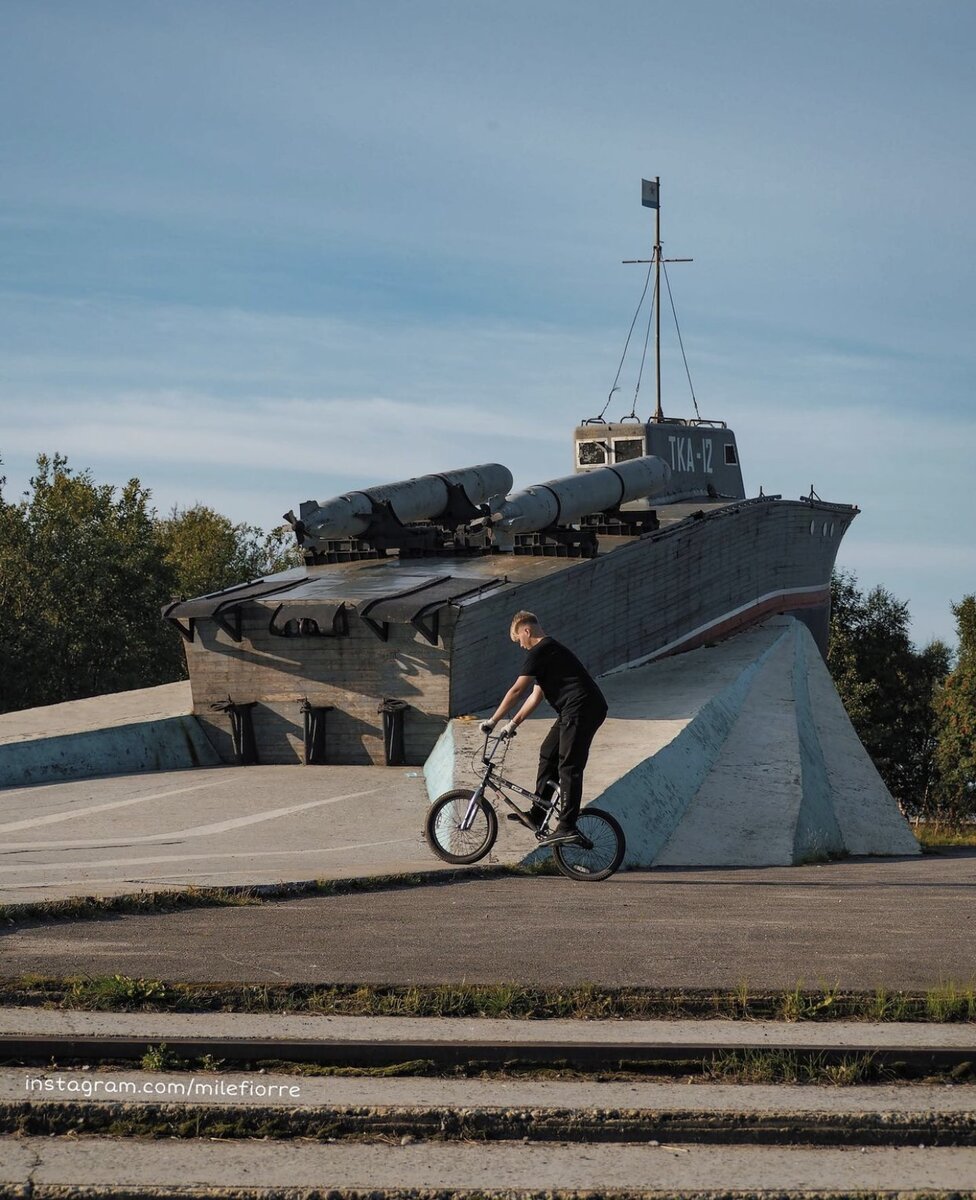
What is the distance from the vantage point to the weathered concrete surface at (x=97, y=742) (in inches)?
661

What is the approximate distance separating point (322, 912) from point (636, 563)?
551 inches

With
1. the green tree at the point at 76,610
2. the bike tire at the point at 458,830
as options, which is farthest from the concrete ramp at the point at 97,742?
the green tree at the point at 76,610

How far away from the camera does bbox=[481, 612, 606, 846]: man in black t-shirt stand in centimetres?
1073

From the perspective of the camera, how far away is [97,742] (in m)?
17.6

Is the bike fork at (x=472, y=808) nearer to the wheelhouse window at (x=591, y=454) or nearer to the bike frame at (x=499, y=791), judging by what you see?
the bike frame at (x=499, y=791)

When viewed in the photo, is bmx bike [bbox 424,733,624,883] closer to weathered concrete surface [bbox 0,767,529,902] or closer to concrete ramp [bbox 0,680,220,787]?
weathered concrete surface [bbox 0,767,529,902]

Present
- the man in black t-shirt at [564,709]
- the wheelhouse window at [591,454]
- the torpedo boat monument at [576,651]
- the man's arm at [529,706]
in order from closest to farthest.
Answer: the man's arm at [529,706]
the man in black t-shirt at [564,709]
the torpedo boat monument at [576,651]
the wheelhouse window at [591,454]

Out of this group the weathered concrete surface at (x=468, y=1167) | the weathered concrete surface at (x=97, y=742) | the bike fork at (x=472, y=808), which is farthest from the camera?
the weathered concrete surface at (x=97, y=742)

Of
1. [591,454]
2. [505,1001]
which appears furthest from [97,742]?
[591,454]

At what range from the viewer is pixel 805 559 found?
30.3 metres

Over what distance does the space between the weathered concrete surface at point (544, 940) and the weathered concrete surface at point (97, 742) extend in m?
8.08

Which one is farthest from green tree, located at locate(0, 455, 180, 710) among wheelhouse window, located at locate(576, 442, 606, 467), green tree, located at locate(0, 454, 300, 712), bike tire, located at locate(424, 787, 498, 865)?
bike tire, located at locate(424, 787, 498, 865)

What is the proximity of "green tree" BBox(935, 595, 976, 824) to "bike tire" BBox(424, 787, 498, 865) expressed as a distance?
40112 millimetres

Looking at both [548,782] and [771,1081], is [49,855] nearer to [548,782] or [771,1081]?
[548,782]
